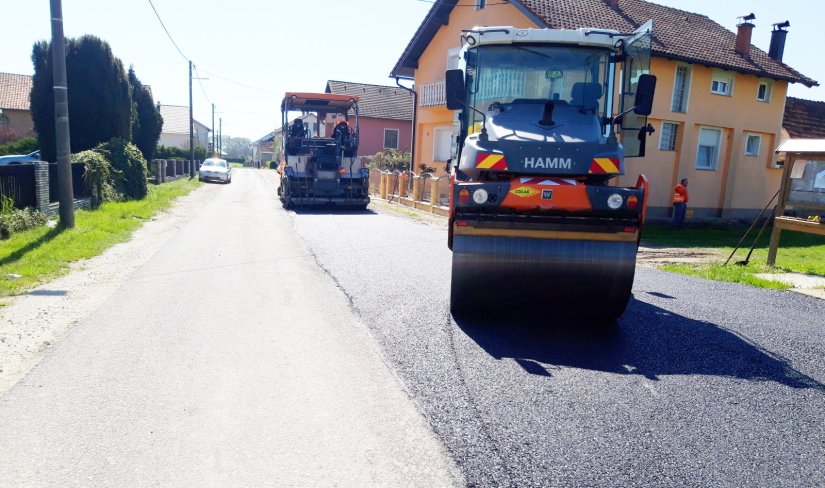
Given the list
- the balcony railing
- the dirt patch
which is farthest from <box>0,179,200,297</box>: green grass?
the balcony railing

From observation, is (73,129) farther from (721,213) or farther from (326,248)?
(721,213)

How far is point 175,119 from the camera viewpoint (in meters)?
65.6

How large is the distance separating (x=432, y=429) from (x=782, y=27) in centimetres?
2639

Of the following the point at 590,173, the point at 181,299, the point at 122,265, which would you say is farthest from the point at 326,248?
the point at 590,173

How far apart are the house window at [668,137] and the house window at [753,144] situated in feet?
12.7

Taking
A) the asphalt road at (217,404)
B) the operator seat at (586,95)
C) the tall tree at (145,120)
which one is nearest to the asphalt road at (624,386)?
the asphalt road at (217,404)

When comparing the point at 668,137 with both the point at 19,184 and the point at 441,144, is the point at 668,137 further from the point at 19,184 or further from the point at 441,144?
the point at 19,184

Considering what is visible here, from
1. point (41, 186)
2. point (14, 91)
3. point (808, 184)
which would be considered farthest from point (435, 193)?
point (14, 91)

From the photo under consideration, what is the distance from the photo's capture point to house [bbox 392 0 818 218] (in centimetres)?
1920

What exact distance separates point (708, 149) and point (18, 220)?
2042 centimetres

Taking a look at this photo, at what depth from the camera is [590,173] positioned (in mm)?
5684

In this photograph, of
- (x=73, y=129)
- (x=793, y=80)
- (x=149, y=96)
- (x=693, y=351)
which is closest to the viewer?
(x=693, y=351)

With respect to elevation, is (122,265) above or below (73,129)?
below

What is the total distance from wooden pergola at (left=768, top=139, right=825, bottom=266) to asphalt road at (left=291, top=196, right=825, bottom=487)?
8.78 ft
